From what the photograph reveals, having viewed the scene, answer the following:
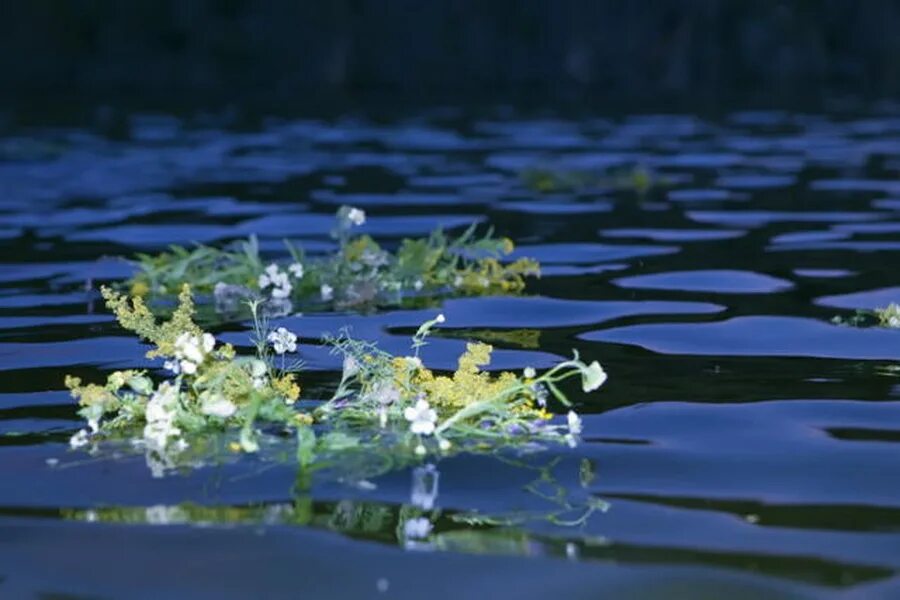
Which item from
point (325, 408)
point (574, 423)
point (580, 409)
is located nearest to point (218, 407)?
point (325, 408)

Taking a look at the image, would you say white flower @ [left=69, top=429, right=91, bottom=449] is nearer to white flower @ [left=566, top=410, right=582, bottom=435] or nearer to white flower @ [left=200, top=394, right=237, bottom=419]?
white flower @ [left=200, top=394, right=237, bottom=419]

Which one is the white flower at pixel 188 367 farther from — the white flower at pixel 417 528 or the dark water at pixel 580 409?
the white flower at pixel 417 528

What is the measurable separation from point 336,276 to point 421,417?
3336 millimetres

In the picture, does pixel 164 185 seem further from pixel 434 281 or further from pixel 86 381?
pixel 86 381

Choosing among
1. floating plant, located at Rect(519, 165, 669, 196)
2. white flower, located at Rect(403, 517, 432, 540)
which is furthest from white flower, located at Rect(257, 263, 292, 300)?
floating plant, located at Rect(519, 165, 669, 196)

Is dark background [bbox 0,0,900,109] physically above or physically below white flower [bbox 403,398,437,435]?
above

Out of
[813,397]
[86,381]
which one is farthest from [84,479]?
[813,397]

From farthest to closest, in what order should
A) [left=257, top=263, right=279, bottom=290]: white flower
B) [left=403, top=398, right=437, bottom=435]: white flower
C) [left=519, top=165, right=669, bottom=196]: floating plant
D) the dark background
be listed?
1. the dark background
2. [left=519, top=165, right=669, bottom=196]: floating plant
3. [left=257, top=263, right=279, bottom=290]: white flower
4. [left=403, top=398, right=437, bottom=435]: white flower

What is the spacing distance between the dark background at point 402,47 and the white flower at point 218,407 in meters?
23.0

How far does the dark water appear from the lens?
3.37 m

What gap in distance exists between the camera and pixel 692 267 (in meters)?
8.36

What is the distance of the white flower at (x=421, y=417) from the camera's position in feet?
12.8

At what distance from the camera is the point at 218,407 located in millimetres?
3939

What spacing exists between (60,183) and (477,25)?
1577 cm
